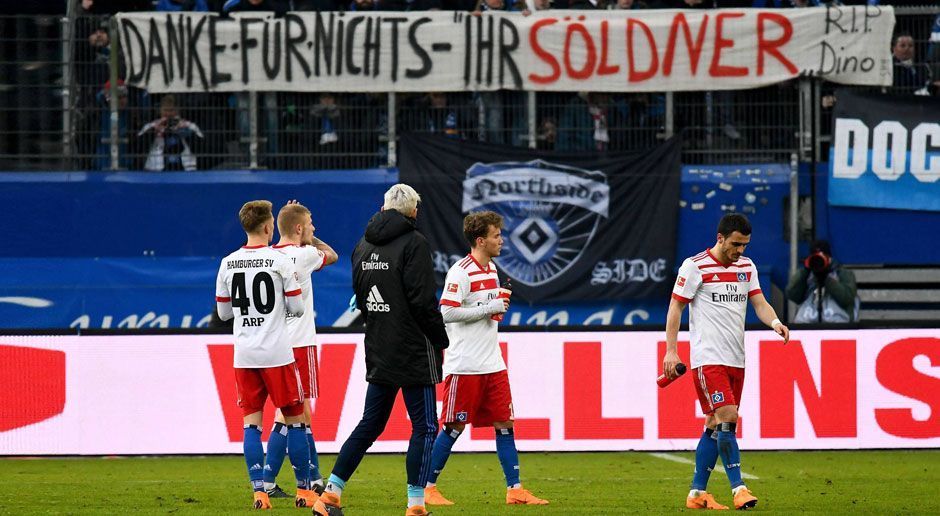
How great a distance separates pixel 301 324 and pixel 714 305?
2.97m

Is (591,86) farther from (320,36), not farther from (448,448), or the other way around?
(448,448)

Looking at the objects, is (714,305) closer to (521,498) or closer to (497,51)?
(521,498)

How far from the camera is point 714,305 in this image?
375 inches

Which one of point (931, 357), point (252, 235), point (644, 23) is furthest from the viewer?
point (644, 23)

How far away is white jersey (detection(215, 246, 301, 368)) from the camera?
29.8 feet

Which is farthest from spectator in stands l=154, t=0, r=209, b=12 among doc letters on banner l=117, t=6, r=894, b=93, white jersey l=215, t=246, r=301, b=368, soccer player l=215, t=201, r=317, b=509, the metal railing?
white jersey l=215, t=246, r=301, b=368

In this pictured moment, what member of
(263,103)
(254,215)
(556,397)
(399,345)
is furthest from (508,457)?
(263,103)

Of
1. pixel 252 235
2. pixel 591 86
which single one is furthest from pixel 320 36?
pixel 252 235

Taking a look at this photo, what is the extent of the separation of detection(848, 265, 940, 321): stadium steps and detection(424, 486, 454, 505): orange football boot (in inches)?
368

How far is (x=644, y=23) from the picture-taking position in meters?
17.9

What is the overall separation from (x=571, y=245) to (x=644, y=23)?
9.88ft

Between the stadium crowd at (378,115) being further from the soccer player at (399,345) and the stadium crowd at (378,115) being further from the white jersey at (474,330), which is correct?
the soccer player at (399,345)

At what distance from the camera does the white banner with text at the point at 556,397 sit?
13312 mm

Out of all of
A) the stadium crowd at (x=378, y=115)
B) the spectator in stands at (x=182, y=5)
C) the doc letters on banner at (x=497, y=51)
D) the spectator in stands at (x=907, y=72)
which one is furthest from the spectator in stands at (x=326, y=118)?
the spectator in stands at (x=907, y=72)
